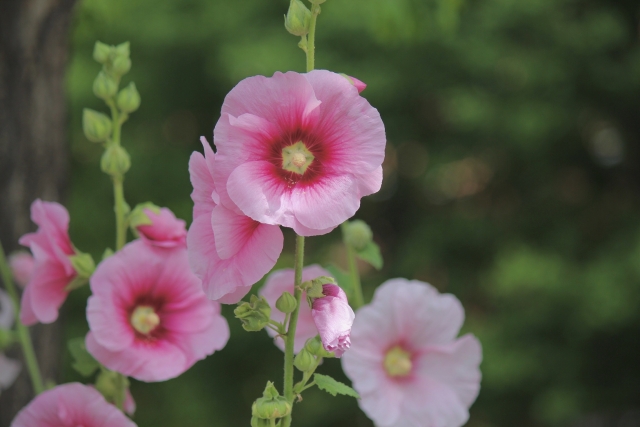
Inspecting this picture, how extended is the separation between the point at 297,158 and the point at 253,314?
12 cm

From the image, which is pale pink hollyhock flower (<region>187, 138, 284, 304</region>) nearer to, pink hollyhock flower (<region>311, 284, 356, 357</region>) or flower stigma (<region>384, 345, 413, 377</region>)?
pink hollyhock flower (<region>311, 284, 356, 357</region>)

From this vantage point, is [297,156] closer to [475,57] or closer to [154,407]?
[475,57]

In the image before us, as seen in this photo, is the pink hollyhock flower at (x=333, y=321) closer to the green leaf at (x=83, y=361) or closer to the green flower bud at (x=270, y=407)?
the green flower bud at (x=270, y=407)

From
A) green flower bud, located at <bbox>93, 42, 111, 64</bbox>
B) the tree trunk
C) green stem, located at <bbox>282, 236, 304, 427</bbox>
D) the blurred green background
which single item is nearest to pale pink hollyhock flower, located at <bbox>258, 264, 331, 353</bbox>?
green stem, located at <bbox>282, 236, 304, 427</bbox>

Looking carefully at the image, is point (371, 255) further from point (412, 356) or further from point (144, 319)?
point (144, 319)

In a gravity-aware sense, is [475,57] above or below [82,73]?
above

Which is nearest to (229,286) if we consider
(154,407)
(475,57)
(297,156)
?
(297,156)

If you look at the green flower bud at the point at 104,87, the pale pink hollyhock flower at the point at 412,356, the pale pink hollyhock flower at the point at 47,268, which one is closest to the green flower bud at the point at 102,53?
the green flower bud at the point at 104,87

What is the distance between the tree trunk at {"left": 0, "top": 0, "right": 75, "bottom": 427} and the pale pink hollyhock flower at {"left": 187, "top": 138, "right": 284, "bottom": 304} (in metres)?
0.73

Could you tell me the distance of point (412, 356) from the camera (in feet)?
3.04

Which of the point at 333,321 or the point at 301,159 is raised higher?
the point at 301,159

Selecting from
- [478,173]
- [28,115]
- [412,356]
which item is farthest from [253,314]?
[478,173]

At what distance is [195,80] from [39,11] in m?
3.05

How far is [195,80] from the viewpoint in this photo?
420cm
